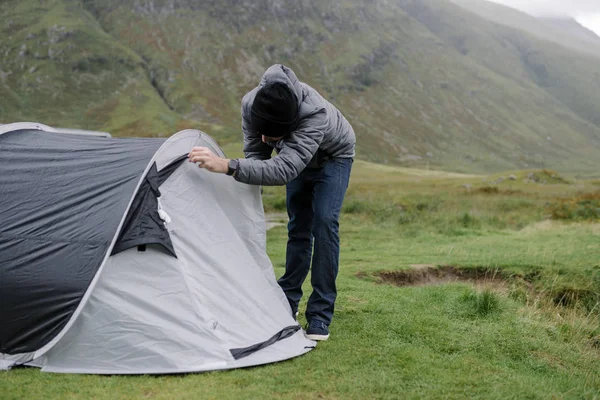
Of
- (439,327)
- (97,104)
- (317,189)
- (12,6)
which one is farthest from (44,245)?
(12,6)

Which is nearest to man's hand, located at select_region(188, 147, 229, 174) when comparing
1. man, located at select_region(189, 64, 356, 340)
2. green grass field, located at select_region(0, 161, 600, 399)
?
man, located at select_region(189, 64, 356, 340)

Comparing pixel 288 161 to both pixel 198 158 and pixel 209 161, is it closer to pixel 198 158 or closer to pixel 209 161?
pixel 209 161

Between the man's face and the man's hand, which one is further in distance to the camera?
the man's face

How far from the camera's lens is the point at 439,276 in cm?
1202

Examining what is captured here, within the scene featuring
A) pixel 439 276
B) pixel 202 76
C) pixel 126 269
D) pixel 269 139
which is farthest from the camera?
pixel 202 76

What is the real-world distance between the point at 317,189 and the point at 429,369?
225cm

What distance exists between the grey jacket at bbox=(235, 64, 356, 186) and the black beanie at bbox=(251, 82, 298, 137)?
0.08 m

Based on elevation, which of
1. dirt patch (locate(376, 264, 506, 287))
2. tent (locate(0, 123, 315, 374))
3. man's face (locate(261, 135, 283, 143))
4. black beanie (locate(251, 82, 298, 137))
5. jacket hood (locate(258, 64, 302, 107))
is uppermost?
jacket hood (locate(258, 64, 302, 107))

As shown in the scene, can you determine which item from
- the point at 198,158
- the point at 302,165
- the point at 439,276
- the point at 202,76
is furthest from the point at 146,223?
the point at 202,76

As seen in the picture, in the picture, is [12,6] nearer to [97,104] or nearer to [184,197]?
[97,104]

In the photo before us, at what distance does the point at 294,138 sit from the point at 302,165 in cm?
29

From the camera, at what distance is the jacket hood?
18.7 feet

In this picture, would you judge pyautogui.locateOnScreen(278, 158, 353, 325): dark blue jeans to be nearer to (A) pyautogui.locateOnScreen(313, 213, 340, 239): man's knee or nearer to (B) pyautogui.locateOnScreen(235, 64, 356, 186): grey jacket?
(A) pyautogui.locateOnScreen(313, 213, 340, 239): man's knee

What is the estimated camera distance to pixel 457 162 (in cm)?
16525
